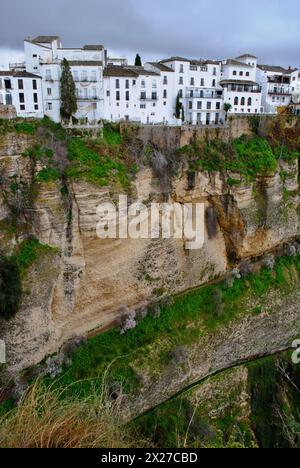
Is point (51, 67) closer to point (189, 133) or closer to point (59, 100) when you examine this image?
point (59, 100)

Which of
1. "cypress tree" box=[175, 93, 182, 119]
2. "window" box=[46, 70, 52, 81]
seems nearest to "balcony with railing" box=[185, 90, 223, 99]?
"cypress tree" box=[175, 93, 182, 119]

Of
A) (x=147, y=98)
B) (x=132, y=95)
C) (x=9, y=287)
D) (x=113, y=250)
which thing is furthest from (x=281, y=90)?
(x=9, y=287)

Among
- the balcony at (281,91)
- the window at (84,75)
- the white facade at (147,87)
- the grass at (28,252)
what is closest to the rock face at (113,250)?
the grass at (28,252)

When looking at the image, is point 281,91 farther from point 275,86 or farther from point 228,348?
point 228,348

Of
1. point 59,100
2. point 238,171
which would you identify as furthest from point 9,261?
point 238,171

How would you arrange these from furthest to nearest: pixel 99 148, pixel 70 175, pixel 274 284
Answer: pixel 274 284 → pixel 99 148 → pixel 70 175
